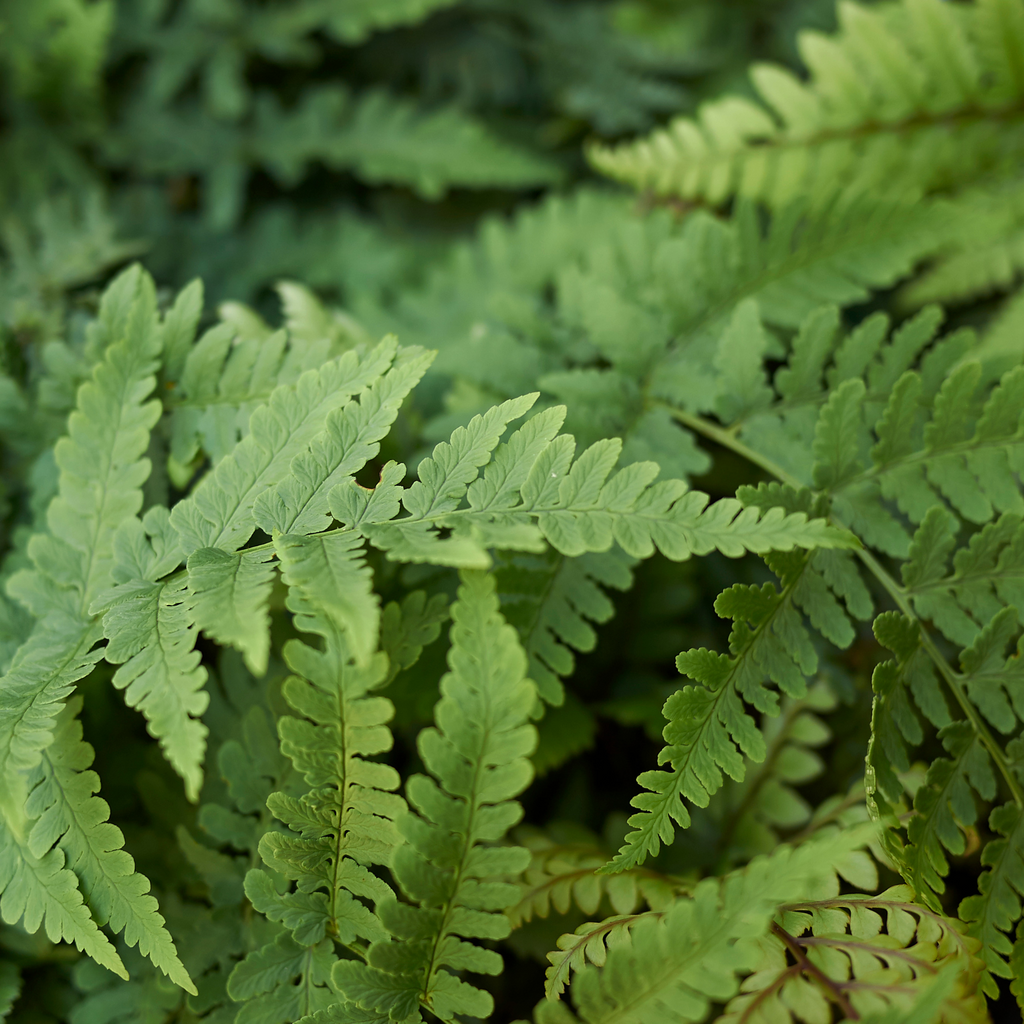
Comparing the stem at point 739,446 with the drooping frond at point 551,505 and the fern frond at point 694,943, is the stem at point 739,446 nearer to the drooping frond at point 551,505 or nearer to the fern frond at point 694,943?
the drooping frond at point 551,505

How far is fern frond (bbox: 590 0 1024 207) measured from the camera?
1.46 meters

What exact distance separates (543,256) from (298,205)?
2.73ft

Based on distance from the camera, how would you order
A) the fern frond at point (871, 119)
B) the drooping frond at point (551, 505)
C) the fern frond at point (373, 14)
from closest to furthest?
the drooping frond at point (551, 505) < the fern frond at point (871, 119) < the fern frond at point (373, 14)

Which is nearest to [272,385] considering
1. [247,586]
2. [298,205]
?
[247,586]

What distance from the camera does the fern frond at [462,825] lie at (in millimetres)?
751

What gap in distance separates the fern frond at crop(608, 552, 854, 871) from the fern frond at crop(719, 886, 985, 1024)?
153 millimetres

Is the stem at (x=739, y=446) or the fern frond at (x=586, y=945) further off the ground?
the stem at (x=739, y=446)

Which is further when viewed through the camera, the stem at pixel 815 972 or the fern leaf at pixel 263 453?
the fern leaf at pixel 263 453

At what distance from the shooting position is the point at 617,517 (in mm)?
829

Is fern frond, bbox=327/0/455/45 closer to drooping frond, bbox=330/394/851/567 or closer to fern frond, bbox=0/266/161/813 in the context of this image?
fern frond, bbox=0/266/161/813

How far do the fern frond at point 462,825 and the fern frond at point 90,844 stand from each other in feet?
0.71

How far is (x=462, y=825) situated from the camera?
2.51 ft

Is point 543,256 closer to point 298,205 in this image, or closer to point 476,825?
point 298,205

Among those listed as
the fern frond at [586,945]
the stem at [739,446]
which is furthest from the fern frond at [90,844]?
the stem at [739,446]
